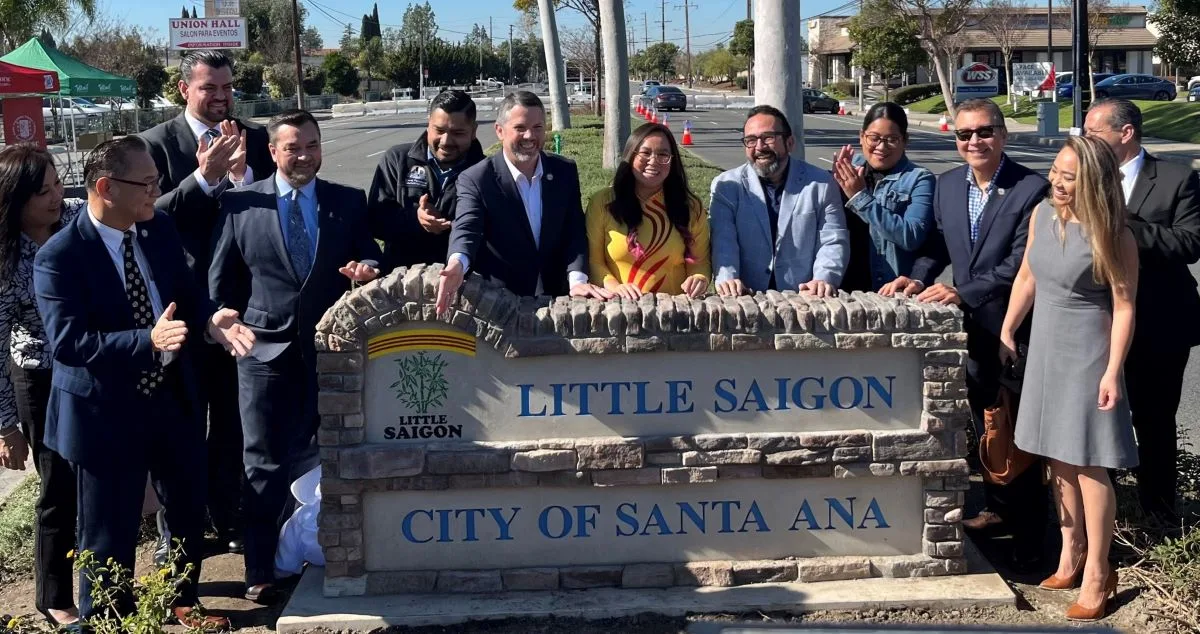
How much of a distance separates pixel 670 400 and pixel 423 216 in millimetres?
1312

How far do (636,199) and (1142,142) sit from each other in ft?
64.2

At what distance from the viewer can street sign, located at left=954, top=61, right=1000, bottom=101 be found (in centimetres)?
4794

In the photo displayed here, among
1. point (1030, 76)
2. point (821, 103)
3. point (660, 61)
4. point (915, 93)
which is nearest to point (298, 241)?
point (1030, 76)

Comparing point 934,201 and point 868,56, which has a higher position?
point 868,56

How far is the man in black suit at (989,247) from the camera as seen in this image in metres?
4.68

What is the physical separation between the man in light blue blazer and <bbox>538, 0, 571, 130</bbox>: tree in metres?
21.1

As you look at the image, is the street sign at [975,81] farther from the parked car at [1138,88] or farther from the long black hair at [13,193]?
the long black hair at [13,193]

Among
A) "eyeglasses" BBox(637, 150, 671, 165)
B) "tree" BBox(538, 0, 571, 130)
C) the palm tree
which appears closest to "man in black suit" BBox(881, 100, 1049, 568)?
"eyeglasses" BBox(637, 150, 671, 165)

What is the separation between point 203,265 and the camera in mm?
5012

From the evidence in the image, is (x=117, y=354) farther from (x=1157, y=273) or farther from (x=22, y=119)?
(x=22, y=119)

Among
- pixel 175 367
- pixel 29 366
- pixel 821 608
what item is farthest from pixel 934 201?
pixel 29 366

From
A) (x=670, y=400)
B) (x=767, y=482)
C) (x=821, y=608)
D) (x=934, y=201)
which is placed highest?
(x=934, y=201)

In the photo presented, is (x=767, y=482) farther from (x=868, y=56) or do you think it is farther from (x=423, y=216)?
(x=868, y=56)

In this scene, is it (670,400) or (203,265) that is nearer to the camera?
(670,400)
